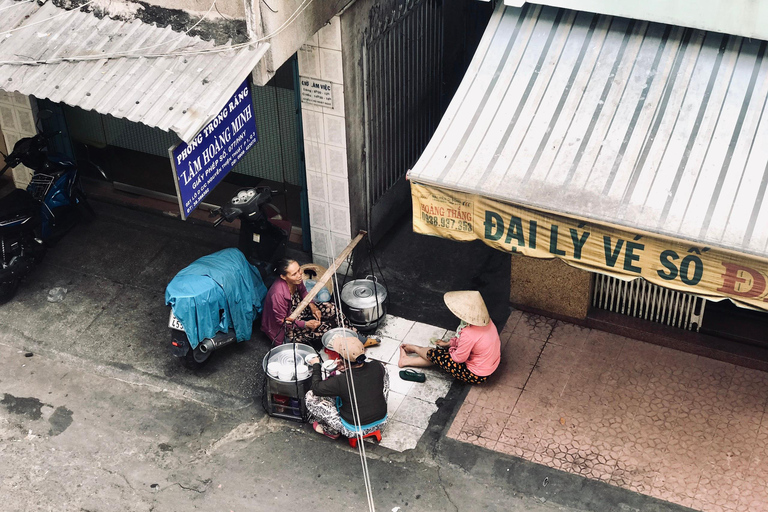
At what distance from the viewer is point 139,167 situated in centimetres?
1331

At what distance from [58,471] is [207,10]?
16.1 feet

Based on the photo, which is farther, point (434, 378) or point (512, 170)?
point (434, 378)

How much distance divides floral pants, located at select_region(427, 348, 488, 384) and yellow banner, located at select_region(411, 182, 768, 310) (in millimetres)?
1527

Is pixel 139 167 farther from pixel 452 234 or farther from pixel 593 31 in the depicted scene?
pixel 593 31

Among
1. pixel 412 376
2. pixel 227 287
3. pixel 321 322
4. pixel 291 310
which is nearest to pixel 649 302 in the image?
pixel 412 376

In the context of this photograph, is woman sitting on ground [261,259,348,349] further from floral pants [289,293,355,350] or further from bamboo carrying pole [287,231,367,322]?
bamboo carrying pole [287,231,367,322]

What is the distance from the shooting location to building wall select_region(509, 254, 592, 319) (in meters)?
10.7

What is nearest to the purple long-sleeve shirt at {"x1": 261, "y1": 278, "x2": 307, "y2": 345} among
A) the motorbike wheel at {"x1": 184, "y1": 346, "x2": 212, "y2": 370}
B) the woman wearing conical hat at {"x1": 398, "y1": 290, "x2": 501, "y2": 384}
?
the motorbike wheel at {"x1": 184, "y1": 346, "x2": 212, "y2": 370}

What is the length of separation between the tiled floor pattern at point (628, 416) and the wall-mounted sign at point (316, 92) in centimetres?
346

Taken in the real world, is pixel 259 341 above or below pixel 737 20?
below

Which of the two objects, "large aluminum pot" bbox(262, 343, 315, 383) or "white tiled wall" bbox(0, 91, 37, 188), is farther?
"white tiled wall" bbox(0, 91, 37, 188)

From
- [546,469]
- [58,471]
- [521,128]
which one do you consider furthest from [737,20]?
[58,471]

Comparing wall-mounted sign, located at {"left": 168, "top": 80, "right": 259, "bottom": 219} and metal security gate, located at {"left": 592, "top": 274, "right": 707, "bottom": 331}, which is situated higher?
wall-mounted sign, located at {"left": 168, "top": 80, "right": 259, "bottom": 219}

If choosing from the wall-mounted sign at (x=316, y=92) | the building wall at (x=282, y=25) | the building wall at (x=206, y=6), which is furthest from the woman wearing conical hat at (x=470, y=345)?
the building wall at (x=206, y=6)
